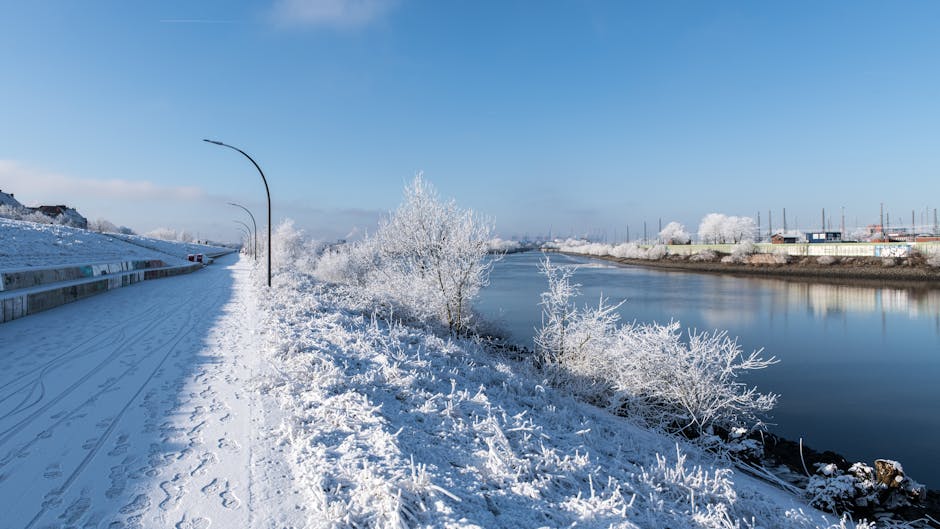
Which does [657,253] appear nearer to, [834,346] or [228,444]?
[834,346]

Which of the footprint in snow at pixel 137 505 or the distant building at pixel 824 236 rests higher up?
the distant building at pixel 824 236

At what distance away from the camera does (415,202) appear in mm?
18547

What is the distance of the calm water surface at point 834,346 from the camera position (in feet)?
34.9

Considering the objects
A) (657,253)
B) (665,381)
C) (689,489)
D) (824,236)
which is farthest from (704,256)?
(689,489)

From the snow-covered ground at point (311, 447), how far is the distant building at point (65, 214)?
6295 centimetres

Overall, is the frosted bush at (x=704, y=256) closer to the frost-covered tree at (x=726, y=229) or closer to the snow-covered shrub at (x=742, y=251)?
the snow-covered shrub at (x=742, y=251)

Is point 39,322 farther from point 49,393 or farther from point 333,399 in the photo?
point 333,399

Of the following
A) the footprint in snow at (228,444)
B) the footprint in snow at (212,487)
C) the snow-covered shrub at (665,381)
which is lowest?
the snow-covered shrub at (665,381)

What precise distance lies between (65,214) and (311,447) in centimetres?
7679

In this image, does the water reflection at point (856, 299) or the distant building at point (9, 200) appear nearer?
the water reflection at point (856, 299)

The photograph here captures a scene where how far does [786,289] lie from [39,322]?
162 ft

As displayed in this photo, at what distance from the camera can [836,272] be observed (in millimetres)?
48656

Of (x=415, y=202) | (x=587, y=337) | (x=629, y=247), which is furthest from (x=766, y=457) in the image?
(x=629, y=247)

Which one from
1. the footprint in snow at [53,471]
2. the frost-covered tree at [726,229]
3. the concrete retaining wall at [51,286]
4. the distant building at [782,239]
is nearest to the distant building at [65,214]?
the concrete retaining wall at [51,286]
